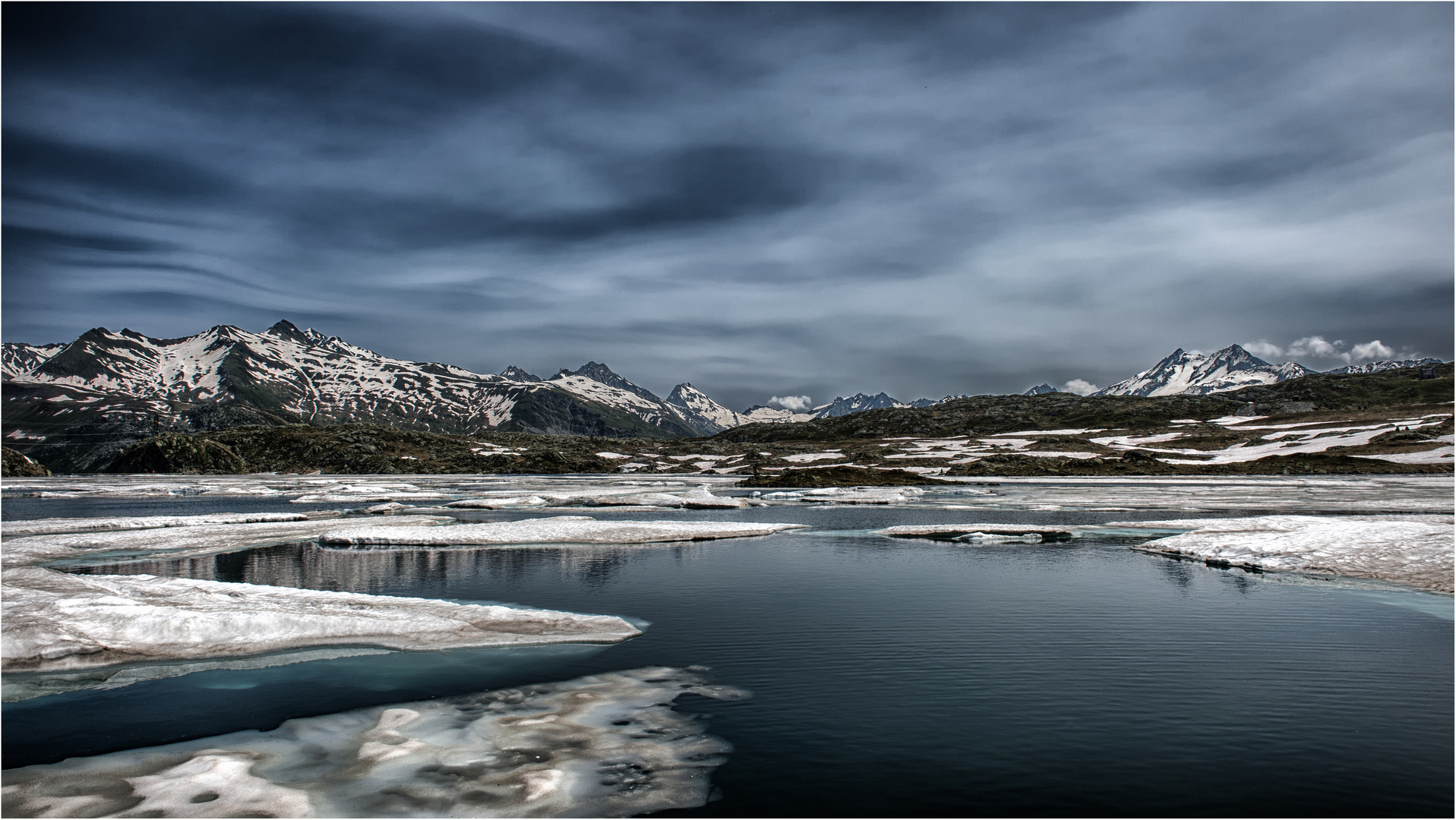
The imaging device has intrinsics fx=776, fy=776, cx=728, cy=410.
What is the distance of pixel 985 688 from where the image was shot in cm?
1856

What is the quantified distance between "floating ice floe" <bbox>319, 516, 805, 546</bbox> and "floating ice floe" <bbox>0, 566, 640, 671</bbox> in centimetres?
1796

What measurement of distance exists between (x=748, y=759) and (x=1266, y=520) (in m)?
43.1

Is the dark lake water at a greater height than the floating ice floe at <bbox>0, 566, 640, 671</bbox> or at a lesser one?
lesser

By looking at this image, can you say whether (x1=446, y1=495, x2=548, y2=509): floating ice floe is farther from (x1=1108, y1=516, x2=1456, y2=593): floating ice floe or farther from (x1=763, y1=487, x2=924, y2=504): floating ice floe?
(x1=1108, y1=516, x2=1456, y2=593): floating ice floe

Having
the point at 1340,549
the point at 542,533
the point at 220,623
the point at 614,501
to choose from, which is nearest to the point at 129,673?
the point at 220,623

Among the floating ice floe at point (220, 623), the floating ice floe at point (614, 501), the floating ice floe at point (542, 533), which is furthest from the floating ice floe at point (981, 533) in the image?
the floating ice floe at point (220, 623)

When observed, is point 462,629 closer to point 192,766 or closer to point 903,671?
point 192,766

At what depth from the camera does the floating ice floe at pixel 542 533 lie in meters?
45.1

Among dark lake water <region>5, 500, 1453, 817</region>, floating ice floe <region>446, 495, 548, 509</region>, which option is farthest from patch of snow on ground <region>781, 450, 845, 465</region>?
dark lake water <region>5, 500, 1453, 817</region>

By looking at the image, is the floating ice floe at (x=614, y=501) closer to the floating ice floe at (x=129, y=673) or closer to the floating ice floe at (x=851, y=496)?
the floating ice floe at (x=851, y=496)

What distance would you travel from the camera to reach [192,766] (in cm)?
1367

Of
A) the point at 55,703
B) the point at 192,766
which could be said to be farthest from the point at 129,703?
the point at 192,766

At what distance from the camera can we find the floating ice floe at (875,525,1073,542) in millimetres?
46250

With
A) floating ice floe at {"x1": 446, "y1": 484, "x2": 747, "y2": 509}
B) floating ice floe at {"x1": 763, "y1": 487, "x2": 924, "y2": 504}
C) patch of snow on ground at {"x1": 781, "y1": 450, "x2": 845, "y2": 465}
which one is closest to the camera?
floating ice floe at {"x1": 446, "y1": 484, "x2": 747, "y2": 509}
